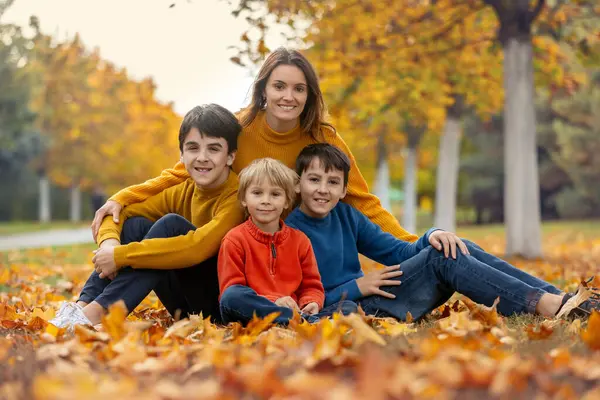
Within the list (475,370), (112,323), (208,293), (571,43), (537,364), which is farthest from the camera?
(571,43)

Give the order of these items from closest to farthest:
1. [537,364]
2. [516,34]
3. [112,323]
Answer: [537,364]
[112,323]
[516,34]

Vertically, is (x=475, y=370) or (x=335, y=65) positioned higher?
(x=335, y=65)

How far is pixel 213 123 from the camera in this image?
12.9ft

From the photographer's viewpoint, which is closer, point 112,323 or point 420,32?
point 112,323

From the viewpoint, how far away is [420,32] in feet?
33.8

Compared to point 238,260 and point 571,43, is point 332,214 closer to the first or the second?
point 238,260

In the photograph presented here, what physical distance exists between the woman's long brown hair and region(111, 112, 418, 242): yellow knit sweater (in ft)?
0.14

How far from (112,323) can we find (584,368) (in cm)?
177

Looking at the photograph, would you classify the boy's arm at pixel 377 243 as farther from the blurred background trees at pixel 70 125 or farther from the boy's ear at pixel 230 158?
the blurred background trees at pixel 70 125

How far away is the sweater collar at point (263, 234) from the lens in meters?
3.69

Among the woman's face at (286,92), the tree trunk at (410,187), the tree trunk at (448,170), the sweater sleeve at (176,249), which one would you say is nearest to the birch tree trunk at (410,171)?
the tree trunk at (410,187)

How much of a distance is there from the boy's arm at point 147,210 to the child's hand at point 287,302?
96 centimetres

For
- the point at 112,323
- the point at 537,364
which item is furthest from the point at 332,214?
the point at 537,364

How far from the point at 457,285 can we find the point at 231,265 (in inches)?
46.5
